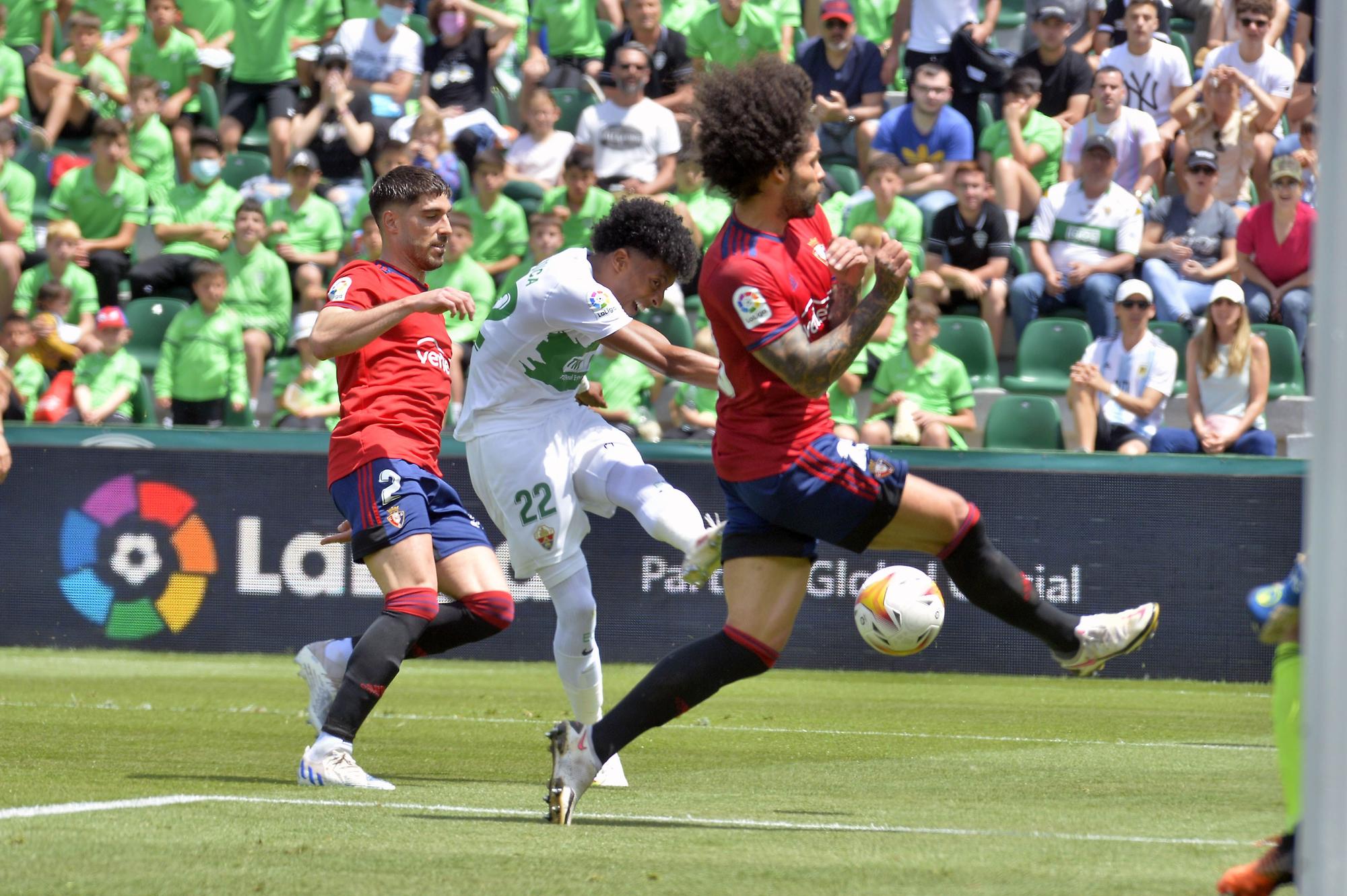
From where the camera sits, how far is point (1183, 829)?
17.7 ft

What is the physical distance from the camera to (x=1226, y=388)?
43.0ft

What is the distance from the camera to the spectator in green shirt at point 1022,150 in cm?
1530

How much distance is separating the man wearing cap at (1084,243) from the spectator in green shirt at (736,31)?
337 centimetres

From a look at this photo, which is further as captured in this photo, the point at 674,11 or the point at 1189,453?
the point at 674,11

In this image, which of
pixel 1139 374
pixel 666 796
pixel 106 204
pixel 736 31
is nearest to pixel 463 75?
pixel 736 31

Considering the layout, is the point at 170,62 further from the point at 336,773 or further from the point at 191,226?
the point at 336,773

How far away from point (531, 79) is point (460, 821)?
12.5 metres

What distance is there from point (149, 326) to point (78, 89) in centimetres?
365

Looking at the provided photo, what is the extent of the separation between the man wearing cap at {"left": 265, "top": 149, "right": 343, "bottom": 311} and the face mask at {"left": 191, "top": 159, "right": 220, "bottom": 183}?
0.78 metres

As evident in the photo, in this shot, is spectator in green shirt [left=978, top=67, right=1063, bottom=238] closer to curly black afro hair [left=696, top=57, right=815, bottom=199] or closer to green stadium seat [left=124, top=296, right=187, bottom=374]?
green stadium seat [left=124, top=296, right=187, bottom=374]

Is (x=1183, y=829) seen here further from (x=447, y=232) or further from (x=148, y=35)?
(x=148, y=35)

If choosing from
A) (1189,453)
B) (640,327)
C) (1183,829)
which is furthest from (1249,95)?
(1183,829)

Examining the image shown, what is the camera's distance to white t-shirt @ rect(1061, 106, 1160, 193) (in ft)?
49.7

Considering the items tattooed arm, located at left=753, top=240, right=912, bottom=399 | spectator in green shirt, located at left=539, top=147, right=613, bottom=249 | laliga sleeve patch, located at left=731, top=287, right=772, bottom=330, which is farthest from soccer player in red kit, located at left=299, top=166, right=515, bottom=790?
spectator in green shirt, located at left=539, top=147, right=613, bottom=249
